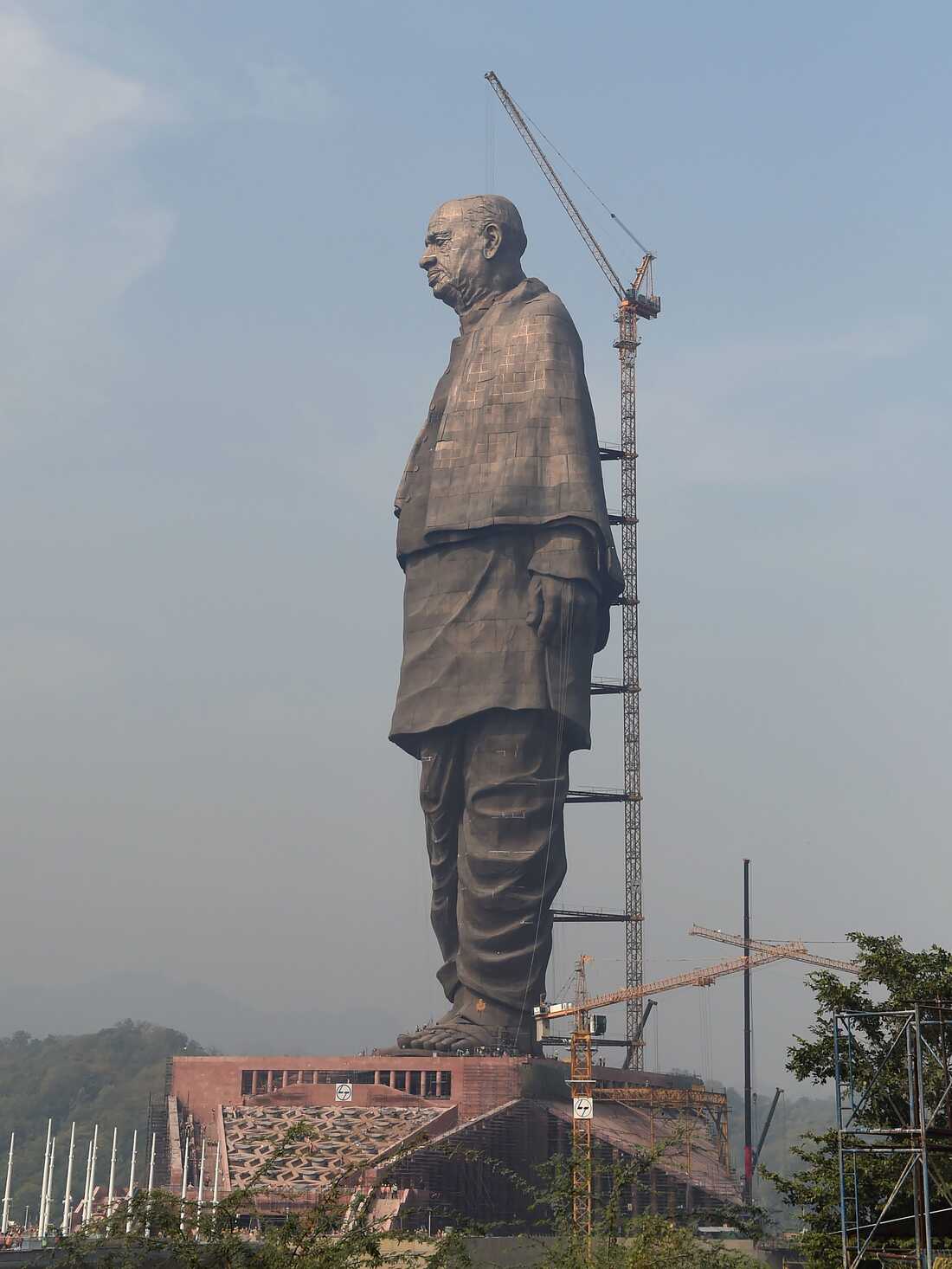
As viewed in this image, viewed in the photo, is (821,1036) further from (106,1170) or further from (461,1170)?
(106,1170)

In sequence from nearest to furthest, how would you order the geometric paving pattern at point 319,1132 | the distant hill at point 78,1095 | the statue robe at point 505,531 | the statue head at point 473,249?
the geometric paving pattern at point 319,1132 → the statue robe at point 505,531 → the statue head at point 473,249 → the distant hill at point 78,1095

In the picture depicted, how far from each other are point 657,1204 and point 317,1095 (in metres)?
12.5

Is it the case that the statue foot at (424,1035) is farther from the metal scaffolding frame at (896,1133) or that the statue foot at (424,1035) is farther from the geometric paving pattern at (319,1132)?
the metal scaffolding frame at (896,1133)

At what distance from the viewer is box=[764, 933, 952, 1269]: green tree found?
1131 inches

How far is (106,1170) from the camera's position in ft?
414

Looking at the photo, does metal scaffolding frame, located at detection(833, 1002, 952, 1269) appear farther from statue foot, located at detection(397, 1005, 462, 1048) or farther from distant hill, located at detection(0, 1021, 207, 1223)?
distant hill, located at detection(0, 1021, 207, 1223)

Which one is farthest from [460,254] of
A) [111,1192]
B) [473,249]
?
[111,1192]

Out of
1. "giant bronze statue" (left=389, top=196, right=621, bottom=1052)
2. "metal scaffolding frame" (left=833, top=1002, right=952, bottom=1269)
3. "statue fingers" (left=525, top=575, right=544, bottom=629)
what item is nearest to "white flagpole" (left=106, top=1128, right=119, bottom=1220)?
"metal scaffolding frame" (left=833, top=1002, right=952, bottom=1269)

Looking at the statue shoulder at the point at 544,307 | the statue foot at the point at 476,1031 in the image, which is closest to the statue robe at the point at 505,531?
the statue shoulder at the point at 544,307

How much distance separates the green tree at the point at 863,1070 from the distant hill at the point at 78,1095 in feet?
272

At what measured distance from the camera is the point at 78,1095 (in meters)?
131

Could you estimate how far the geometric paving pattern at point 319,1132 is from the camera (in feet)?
193

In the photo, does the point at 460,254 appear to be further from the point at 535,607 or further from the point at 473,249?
the point at 535,607

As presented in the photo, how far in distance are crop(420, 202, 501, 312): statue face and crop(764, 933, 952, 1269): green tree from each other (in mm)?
45655
